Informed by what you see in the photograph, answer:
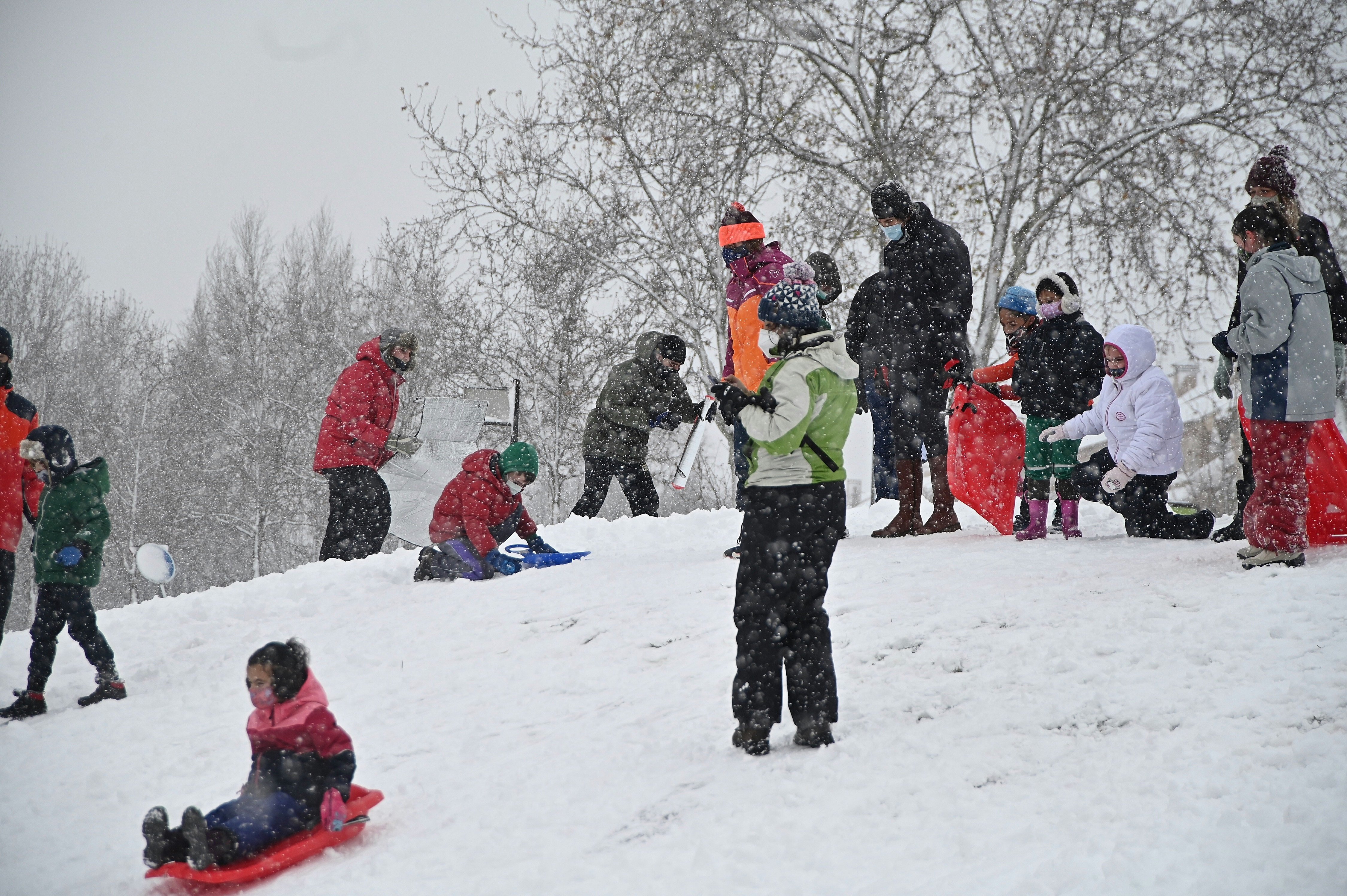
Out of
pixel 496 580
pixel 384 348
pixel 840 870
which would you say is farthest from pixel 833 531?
pixel 384 348

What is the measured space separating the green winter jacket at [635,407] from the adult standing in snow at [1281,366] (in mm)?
4551

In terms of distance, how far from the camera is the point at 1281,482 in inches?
188

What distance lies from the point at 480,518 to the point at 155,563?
2.18 meters

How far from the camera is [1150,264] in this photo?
547 inches

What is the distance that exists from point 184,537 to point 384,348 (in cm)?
2495

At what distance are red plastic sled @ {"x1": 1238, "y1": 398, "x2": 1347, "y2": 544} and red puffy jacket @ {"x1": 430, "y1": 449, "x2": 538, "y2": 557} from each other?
4.89 meters

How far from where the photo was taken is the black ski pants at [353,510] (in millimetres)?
8266

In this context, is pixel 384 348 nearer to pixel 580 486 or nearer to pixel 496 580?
pixel 496 580

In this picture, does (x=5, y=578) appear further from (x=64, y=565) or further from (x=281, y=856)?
(x=281, y=856)

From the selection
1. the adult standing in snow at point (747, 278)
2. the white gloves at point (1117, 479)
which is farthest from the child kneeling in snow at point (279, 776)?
the white gloves at point (1117, 479)

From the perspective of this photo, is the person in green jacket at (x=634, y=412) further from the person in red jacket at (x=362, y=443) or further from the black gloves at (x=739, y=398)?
the black gloves at (x=739, y=398)

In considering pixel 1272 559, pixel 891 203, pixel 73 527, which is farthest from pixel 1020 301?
pixel 73 527

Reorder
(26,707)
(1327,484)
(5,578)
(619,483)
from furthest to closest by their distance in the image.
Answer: (619,483), (5,578), (26,707), (1327,484)

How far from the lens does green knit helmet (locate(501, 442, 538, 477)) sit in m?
7.27
